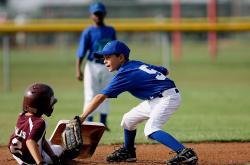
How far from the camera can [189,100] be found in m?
14.6

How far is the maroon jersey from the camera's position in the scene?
237 inches

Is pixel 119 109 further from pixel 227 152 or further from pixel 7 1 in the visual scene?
pixel 7 1

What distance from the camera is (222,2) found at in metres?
37.6

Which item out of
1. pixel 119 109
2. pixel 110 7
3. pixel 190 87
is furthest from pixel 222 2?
pixel 119 109

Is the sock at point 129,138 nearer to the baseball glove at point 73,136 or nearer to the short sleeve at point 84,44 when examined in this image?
the baseball glove at point 73,136

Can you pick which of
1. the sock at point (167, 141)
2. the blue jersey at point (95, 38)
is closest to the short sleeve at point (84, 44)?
the blue jersey at point (95, 38)

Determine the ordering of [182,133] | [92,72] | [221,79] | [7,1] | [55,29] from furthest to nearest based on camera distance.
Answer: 1. [7,1]
2. [221,79]
3. [55,29]
4. [92,72]
5. [182,133]

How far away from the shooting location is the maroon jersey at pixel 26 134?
602 centimetres

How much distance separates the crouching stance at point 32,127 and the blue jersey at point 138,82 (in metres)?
0.69

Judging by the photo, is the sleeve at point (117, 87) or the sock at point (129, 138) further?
the sock at point (129, 138)

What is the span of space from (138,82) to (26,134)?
4.44ft

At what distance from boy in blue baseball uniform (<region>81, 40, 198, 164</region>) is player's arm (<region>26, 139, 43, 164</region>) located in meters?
0.79

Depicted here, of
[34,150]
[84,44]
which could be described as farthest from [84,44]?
[34,150]

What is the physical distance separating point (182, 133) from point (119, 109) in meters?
3.93
